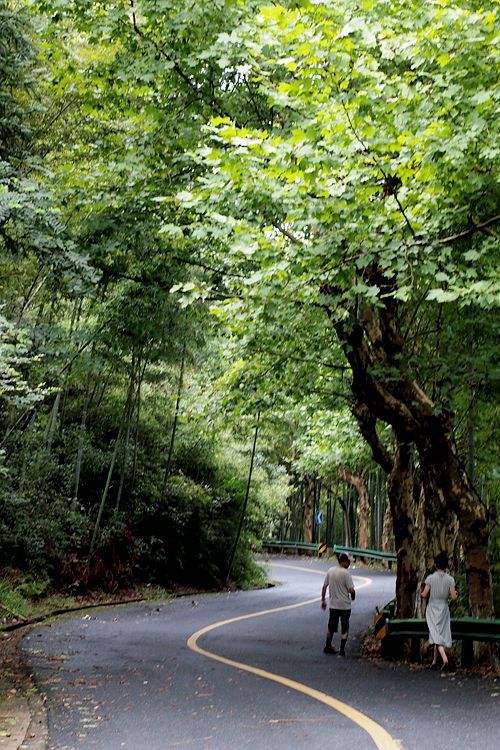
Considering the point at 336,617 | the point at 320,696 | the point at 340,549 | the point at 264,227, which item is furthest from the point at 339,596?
the point at 340,549

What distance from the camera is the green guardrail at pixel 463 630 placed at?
425 inches

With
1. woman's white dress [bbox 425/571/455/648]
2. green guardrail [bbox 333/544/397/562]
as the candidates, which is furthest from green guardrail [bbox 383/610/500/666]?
green guardrail [bbox 333/544/397/562]

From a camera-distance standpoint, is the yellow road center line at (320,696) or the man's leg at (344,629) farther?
the man's leg at (344,629)

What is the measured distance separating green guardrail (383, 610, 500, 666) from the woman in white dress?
20 centimetres

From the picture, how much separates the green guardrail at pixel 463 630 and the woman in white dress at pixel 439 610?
0.65 ft

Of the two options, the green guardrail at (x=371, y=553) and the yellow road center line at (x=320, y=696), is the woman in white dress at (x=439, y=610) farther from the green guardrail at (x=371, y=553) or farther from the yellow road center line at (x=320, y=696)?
the green guardrail at (x=371, y=553)

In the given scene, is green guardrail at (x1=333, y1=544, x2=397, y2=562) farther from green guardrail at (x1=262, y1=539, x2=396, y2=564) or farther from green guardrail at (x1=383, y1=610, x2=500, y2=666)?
green guardrail at (x1=383, y1=610, x2=500, y2=666)

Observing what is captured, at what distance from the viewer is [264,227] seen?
10828 millimetres

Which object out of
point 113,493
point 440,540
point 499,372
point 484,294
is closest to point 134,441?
point 113,493

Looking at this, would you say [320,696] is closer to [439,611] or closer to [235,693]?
[235,693]

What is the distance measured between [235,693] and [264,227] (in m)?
6.22

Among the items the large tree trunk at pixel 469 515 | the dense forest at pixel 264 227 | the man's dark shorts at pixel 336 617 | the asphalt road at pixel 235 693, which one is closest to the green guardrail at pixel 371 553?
Answer: the dense forest at pixel 264 227

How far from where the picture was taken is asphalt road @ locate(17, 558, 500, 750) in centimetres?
650

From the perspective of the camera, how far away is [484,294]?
7766 mm
